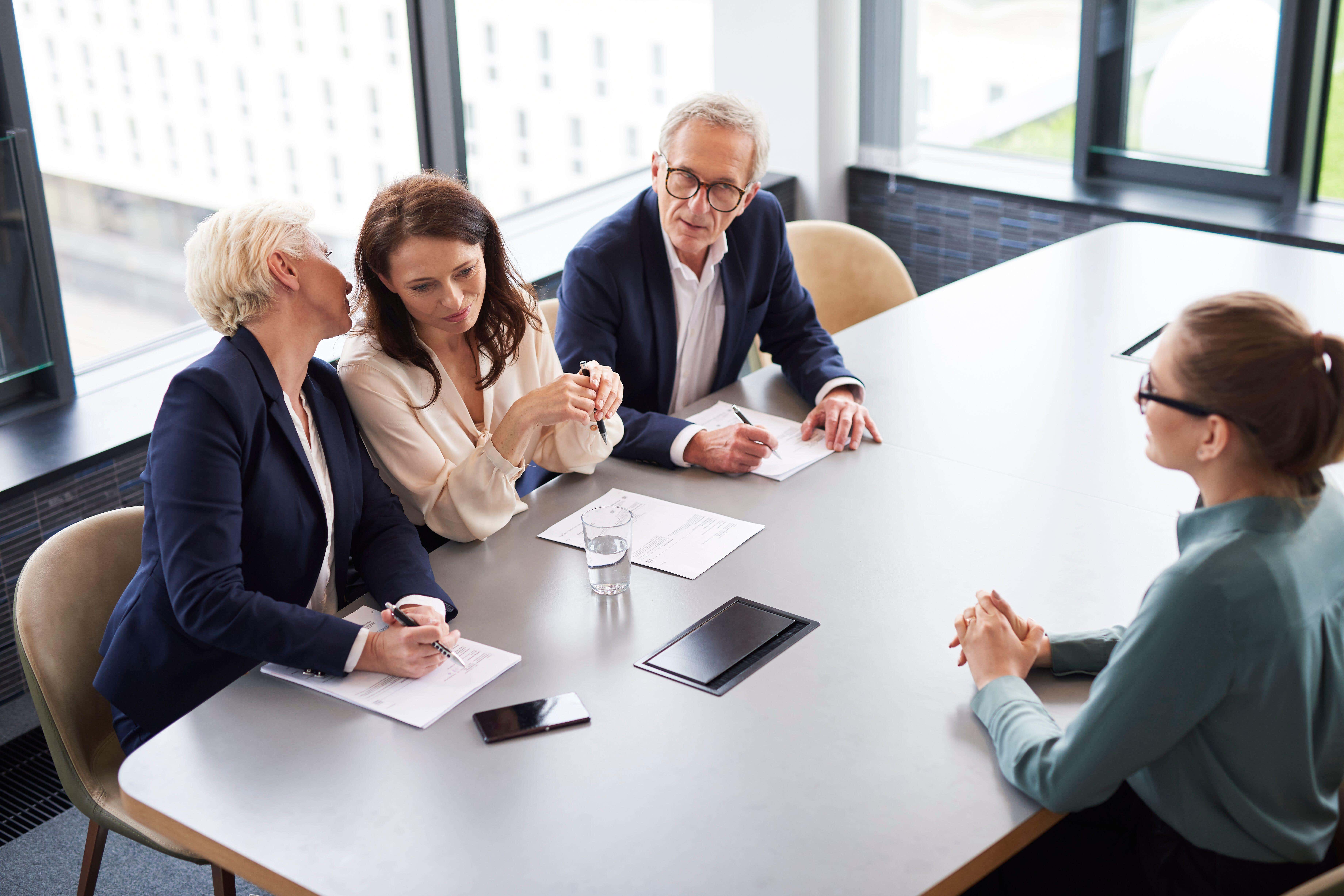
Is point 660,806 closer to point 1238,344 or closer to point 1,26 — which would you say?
point 1238,344

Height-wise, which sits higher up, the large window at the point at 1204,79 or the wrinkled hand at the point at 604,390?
the large window at the point at 1204,79

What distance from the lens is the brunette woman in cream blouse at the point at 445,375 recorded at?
202 cm

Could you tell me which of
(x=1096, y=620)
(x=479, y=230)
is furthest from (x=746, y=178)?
(x=1096, y=620)

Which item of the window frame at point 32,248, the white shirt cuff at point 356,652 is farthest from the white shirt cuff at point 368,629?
the window frame at point 32,248

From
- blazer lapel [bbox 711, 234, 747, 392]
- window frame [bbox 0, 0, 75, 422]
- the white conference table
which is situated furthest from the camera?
window frame [bbox 0, 0, 75, 422]

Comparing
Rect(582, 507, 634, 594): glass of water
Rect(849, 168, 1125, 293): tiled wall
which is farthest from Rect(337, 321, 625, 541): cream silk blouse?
Rect(849, 168, 1125, 293): tiled wall

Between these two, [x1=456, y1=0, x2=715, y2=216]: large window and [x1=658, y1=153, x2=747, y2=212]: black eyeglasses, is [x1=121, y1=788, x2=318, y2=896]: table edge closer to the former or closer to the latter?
[x1=658, y1=153, x2=747, y2=212]: black eyeglasses

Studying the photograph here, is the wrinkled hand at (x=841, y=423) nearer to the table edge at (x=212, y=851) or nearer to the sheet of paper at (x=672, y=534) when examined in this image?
the sheet of paper at (x=672, y=534)

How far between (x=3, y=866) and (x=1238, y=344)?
7.96 feet

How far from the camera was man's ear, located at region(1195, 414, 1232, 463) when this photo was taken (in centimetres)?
130

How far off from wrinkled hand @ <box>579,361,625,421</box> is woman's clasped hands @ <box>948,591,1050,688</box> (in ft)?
2.47

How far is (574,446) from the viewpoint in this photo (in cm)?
223

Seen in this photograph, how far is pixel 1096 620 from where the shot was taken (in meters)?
1.75

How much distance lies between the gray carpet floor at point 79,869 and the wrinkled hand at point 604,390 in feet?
3.68
